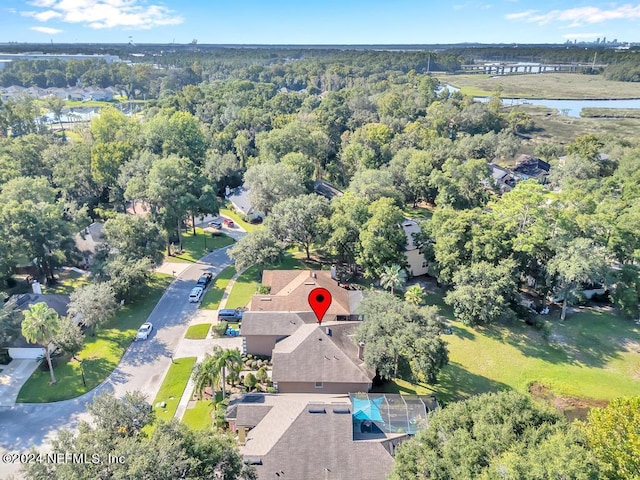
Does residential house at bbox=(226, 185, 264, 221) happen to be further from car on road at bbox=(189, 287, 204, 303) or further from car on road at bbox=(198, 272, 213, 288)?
car on road at bbox=(189, 287, 204, 303)

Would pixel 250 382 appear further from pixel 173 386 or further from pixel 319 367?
pixel 173 386

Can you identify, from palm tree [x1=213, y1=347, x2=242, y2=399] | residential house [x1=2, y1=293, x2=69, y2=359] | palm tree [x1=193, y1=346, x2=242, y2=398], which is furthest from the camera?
residential house [x1=2, y1=293, x2=69, y2=359]

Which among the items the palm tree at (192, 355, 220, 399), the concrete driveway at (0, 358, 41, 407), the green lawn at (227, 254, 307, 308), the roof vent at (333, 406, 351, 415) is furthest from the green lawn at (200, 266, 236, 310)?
the roof vent at (333, 406, 351, 415)

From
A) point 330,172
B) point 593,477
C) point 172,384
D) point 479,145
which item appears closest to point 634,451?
point 593,477

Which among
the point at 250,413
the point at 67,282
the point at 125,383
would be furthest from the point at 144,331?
the point at 250,413

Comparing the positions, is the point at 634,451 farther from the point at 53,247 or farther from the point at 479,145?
the point at 479,145

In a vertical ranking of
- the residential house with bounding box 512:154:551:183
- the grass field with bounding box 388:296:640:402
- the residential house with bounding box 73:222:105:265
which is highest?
the residential house with bounding box 512:154:551:183
